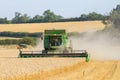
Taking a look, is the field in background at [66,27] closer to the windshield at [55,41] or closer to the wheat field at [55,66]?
the wheat field at [55,66]

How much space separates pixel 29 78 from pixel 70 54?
65.5 ft

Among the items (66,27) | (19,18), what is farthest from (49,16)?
(66,27)

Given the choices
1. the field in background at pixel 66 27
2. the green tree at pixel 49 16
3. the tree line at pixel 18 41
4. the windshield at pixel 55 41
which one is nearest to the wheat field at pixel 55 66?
the field in background at pixel 66 27

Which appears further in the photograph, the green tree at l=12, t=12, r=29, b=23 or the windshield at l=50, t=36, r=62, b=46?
the green tree at l=12, t=12, r=29, b=23

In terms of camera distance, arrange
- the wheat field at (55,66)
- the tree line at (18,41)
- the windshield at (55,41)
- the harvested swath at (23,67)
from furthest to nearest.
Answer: the tree line at (18,41)
the windshield at (55,41)
the wheat field at (55,66)
the harvested swath at (23,67)

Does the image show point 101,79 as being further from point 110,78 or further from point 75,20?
point 75,20

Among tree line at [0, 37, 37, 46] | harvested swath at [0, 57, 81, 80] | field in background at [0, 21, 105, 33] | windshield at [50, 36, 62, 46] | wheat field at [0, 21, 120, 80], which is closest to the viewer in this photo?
harvested swath at [0, 57, 81, 80]

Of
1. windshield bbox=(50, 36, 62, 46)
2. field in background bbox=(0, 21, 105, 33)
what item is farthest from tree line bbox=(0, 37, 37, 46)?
windshield bbox=(50, 36, 62, 46)

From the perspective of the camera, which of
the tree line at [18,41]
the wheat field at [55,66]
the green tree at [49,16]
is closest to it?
the wheat field at [55,66]

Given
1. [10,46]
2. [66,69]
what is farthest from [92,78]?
[10,46]

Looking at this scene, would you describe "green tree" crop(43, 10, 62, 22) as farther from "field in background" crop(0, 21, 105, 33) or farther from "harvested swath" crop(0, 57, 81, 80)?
"harvested swath" crop(0, 57, 81, 80)

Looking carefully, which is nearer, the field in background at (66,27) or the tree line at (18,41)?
the tree line at (18,41)

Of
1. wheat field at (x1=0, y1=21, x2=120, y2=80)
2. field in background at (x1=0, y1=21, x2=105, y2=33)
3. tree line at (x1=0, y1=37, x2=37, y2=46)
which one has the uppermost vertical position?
wheat field at (x1=0, y1=21, x2=120, y2=80)

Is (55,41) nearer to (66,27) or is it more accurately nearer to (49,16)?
(66,27)
